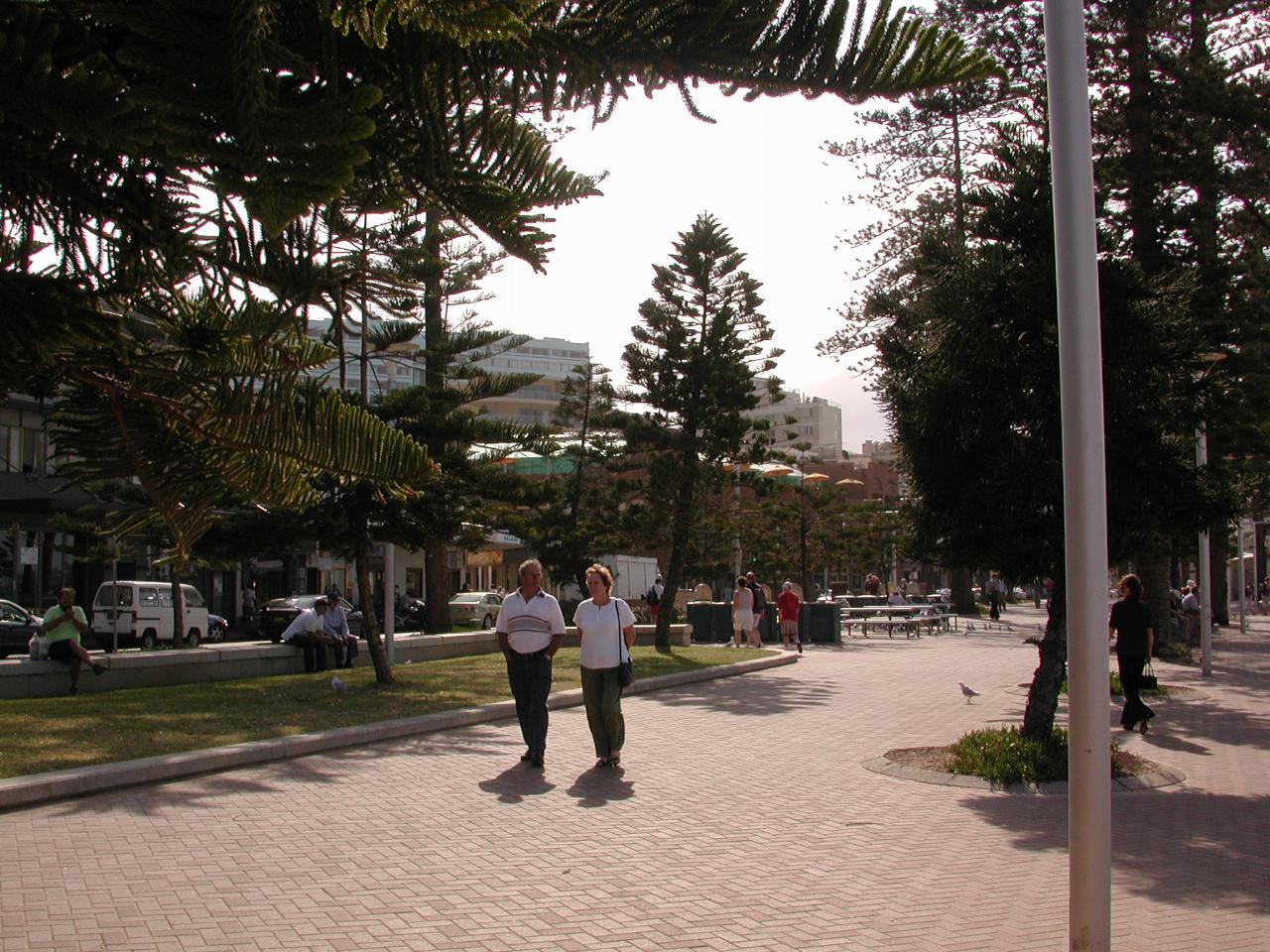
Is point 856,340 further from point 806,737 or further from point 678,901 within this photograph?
point 678,901

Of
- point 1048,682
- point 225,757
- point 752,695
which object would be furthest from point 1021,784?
point 752,695

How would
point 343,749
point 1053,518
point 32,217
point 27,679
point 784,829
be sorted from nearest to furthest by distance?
point 32,217, point 784,829, point 1053,518, point 343,749, point 27,679

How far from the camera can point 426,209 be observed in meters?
3.04

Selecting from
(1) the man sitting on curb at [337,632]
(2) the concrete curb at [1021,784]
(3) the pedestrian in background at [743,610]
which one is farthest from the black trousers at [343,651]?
(2) the concrete curb at [1021,784]

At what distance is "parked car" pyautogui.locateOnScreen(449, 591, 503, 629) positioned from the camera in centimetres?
3988

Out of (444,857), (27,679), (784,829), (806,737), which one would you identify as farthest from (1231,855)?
(27,679)

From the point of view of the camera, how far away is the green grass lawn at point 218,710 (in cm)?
1010

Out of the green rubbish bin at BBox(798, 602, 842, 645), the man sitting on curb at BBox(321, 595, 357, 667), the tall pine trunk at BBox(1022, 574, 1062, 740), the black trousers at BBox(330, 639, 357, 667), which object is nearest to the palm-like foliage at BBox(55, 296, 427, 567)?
the tall pine trunk at BBox(1022, 574, 1062, 740)

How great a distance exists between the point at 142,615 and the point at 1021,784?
25923 millimetres

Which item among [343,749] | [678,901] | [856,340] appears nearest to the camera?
[678,901]

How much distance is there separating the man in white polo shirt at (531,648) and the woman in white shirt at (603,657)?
0.96 feet

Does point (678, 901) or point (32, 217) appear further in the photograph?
point (678, 901)

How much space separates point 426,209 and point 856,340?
93.2 feet

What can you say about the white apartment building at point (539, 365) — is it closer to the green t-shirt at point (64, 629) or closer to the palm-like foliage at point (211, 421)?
the green t-shirt at point (64, 629)
